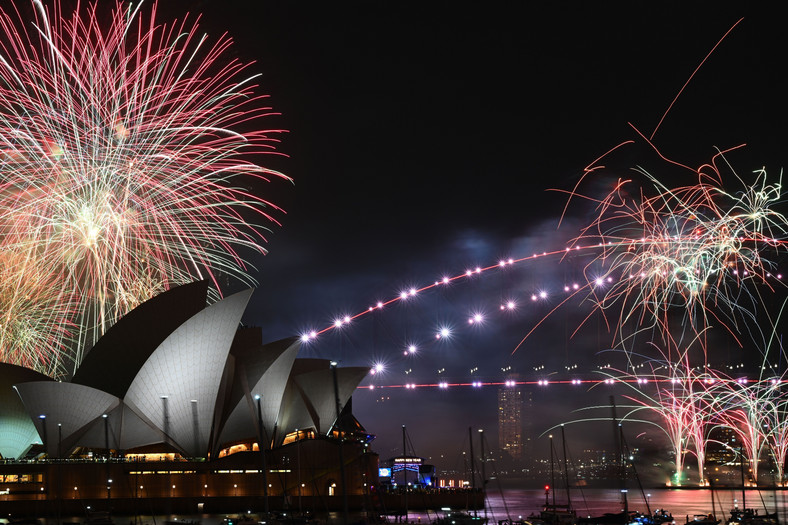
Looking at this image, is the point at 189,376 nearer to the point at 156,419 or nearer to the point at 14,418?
the point at 156,419

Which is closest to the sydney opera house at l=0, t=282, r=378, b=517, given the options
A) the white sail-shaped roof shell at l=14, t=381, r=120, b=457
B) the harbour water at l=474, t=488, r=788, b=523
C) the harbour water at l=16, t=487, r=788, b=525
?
the white sail-shaped roof shell at l=14, t=381, r=120, b=457

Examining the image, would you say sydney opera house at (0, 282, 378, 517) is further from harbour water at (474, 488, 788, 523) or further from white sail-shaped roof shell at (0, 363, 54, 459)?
harbour water at (474, 488, 788, 523)

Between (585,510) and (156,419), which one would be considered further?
(585,510)

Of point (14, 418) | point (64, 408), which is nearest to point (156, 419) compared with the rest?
point (64, 408)

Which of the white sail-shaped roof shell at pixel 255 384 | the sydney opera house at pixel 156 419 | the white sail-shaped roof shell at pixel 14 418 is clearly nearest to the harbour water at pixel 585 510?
the sydney opera house at pixel 156 419

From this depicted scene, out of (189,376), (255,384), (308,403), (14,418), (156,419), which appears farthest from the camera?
(308,403)

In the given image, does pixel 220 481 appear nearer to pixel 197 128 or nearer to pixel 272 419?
pixel 272 419

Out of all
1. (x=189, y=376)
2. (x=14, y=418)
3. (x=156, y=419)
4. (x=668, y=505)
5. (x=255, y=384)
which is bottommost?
(x=668, y=505)

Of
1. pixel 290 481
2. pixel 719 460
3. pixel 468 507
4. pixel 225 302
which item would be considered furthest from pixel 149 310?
pixel 719 460
